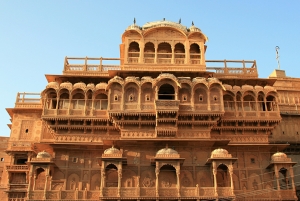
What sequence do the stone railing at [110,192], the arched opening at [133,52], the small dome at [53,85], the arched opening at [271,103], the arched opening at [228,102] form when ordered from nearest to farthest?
the stone railing at [110,192], the small dome at [53,85], the arched opening at [271,103], the arched opening at [228,102], the arched opening at [133,52]

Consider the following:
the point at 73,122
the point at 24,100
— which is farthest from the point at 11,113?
the point at 73,122

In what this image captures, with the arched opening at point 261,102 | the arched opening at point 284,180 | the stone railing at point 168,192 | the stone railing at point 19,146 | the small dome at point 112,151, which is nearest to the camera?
the stone railing at point 168,192

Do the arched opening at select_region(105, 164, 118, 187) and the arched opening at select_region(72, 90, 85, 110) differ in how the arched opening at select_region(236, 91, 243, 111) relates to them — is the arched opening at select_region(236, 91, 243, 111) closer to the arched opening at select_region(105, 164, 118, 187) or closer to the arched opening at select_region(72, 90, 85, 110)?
the arched opening at select_region(105, 164, 118, 187)

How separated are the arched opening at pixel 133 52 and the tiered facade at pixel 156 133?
8cm

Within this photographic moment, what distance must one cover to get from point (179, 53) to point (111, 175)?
11248mm

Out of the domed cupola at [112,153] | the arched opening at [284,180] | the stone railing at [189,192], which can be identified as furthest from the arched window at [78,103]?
the arched opening at [284,180]

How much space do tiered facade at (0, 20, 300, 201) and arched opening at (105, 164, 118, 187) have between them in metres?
0.07

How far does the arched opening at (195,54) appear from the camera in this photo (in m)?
27.6

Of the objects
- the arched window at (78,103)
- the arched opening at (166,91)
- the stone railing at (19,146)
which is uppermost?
the arched opening at (166,91)

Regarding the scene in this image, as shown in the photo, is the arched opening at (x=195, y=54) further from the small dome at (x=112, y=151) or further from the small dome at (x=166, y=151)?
the small dome at (x=112, y=151)

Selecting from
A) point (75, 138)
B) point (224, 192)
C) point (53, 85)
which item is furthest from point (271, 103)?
point (53, 85)

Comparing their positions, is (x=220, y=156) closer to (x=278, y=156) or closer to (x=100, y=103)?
(x=278, y=156)

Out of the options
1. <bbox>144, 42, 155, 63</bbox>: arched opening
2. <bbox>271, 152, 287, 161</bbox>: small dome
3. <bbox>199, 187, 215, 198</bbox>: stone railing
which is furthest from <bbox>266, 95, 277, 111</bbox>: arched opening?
<bbox>144, 42, 155, 63</bbox>: arched opening

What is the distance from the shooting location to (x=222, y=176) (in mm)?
23422
